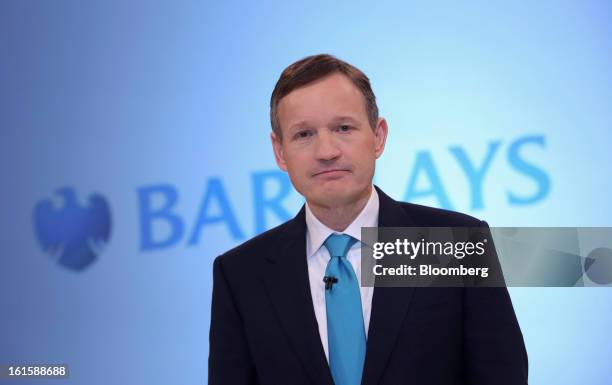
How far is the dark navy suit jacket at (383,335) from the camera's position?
4.91ft

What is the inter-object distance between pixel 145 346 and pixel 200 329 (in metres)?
0.27

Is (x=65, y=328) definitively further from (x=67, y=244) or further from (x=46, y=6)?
(x=46, y=6)

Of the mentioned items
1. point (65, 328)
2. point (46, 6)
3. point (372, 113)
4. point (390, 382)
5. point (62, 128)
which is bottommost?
point (390, 382)

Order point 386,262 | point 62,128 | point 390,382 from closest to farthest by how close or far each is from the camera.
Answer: point 390,382, point 386,262, point 62,128

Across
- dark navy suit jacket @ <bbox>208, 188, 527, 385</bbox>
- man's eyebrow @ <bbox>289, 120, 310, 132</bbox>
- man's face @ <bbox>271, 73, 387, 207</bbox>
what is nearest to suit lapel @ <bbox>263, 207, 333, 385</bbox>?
dark navy suit jacket @ <bbox>208, 188, 527, 385</bbox>

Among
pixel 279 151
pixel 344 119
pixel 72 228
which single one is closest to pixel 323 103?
pixel 344 119

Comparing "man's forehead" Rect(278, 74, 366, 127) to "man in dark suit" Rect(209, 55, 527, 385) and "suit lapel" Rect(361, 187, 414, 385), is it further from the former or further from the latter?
"suit lapel" Rect(361, 187, 414, 385)

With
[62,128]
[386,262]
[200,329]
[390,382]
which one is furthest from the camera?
[62,128]

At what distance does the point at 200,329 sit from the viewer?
324 centimetres

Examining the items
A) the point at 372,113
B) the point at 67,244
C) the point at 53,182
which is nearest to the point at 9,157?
the point at 53,182

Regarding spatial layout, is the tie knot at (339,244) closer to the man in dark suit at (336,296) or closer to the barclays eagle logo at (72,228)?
the man in dark suit at (336,296)

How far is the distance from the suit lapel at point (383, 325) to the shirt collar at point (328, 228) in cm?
15

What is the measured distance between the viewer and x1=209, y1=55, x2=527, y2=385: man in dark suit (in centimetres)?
150

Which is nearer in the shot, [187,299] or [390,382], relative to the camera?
[390,382]
